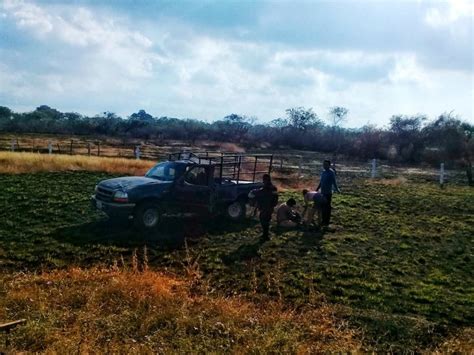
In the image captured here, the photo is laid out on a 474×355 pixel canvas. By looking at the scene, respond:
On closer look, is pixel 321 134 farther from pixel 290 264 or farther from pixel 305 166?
pixel 290 264

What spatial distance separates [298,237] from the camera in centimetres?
1340

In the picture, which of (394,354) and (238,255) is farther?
(238,255)

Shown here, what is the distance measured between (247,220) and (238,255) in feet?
11.4

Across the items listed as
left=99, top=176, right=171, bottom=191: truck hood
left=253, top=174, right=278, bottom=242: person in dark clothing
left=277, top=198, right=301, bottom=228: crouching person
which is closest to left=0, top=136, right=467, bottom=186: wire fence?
left=277, top=198, right=301, bottom=228: crouching person

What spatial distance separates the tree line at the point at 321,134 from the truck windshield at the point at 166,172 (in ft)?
99.8

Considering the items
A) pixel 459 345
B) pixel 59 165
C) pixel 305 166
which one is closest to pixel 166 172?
pixel 459 345

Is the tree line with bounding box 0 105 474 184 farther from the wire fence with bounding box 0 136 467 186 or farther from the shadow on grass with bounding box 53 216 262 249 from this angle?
the shadow on grass with bounding box 53 216 262 249

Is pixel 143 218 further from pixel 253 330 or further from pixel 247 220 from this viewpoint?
pixel 253 330

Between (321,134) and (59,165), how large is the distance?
173 feet

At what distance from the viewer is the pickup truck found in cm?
1299

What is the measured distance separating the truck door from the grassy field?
1.82 ft

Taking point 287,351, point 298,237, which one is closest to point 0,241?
point 298,237

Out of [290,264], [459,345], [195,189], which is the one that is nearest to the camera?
[459,345]

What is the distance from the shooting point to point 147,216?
13.2m
